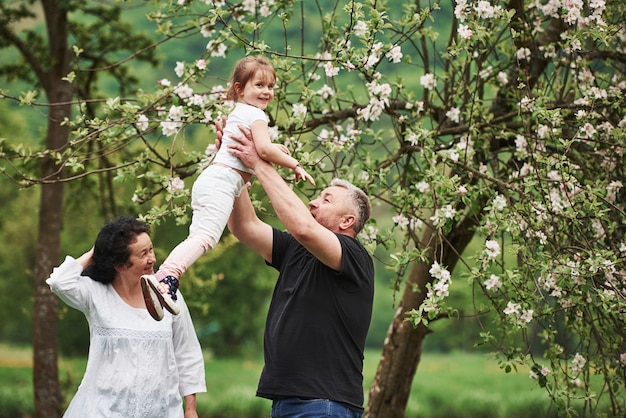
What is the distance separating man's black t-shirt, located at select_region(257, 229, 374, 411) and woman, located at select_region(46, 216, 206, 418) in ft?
2.80

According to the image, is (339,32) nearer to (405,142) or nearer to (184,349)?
(405,142)

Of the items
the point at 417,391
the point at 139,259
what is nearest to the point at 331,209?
the point at 139,259

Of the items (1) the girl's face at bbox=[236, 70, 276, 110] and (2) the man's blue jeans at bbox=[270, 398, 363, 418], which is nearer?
(2) the man's blue jeans at bbox=[270, 398, 363, 418]

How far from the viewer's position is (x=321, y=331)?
3.22 m

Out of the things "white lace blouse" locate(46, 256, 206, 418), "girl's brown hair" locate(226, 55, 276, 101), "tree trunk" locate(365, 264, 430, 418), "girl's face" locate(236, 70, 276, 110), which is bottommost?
"white lace blouse" locate(46, 256, 206, 418)

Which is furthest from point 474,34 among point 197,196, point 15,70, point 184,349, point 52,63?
point 15,70

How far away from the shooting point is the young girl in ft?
10.7

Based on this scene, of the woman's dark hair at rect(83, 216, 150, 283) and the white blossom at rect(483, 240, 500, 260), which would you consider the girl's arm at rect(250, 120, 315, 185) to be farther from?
the white blossom at rect(483, 240, 500, 260)

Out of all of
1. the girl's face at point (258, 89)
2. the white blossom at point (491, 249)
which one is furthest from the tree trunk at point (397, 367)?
the girl's face at point (258, 89)

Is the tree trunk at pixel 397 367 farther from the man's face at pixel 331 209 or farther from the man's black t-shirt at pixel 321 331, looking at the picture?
the man's black t-shirt at pixel 321 331

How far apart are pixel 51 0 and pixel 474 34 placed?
5.83 metres

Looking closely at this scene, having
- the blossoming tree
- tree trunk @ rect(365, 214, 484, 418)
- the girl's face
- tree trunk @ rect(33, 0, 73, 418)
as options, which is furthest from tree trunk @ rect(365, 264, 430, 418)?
tree trunk @ rect(33, 0, 73, 418)

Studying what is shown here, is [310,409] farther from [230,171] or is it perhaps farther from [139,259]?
[139,259]

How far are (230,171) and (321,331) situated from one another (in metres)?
0.72
